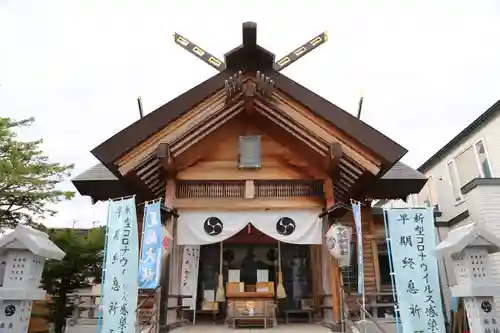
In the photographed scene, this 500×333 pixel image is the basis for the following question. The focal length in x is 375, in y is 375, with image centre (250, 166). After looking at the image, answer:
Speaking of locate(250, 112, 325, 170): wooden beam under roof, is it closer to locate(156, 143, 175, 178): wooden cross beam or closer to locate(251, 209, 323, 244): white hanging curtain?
locate(251, 209, 323, 244): white hanging curtain

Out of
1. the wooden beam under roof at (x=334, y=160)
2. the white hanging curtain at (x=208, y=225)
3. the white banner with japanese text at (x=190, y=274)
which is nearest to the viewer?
the wooden beam under roof at (x=334, y=160)

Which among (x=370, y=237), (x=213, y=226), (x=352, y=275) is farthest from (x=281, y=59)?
(x=352, y=275)

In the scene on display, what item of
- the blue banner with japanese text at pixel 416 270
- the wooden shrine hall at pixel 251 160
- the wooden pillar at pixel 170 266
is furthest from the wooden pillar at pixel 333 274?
the wooden pillar at pixel 170 266

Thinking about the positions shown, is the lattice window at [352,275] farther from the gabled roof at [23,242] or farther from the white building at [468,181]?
the gabled roof at [23,242]

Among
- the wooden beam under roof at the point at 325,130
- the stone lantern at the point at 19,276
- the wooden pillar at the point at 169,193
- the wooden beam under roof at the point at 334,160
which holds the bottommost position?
the stone lantern at the point at 19,276

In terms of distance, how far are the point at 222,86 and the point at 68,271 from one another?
29.5ft

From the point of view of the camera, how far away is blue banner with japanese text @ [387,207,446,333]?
6898 mm

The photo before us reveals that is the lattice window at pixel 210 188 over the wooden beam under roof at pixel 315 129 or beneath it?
beneath

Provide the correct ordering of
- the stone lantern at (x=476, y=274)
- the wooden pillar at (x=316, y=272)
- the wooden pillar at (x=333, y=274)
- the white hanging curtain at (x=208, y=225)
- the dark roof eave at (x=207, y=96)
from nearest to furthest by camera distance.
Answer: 1. the stone lantern at (x=476, y=274)
2. the wooden pillar at (x=333, y=274)
3. the dark roof eave at (x=207, y=96)
4. the white hanging curtain at (x=208, y=225)
5. the wooden pillar at (x=316, y=272)

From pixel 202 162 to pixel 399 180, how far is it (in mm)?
6634

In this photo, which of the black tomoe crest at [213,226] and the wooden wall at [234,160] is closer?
the black tomoe crest at [213,226]

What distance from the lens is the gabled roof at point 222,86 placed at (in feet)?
29.7

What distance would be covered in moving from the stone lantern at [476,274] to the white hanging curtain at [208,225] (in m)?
4.78

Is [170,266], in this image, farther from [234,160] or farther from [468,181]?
[468,181]
